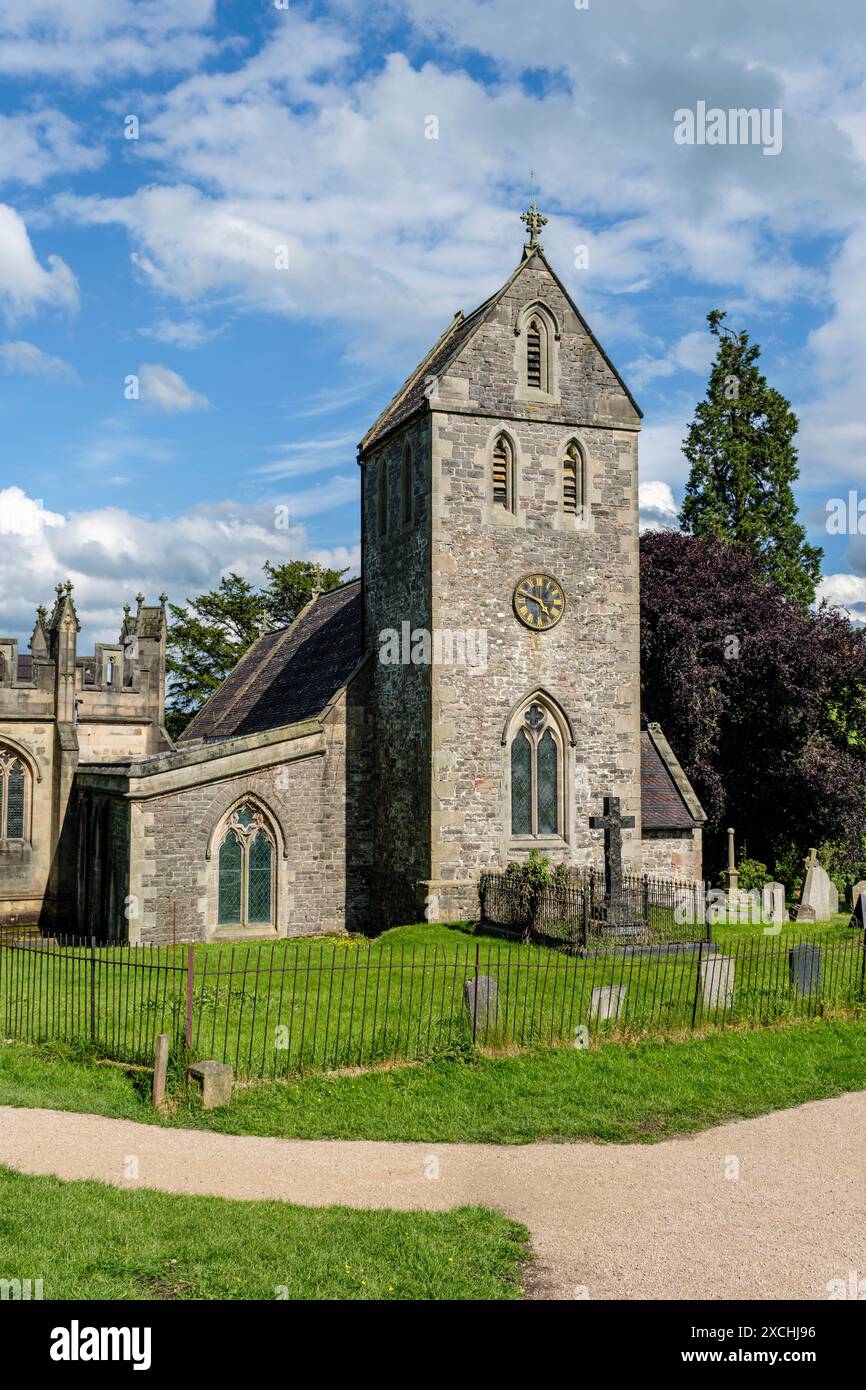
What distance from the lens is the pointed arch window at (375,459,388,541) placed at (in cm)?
2628

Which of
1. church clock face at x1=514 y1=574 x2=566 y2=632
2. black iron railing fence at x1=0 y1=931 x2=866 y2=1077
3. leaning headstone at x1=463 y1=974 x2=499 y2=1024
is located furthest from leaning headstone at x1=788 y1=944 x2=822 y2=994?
church clock face at x1=514 y1=574 x2=566 y2=632

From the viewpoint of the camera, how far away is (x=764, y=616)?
3481 cm

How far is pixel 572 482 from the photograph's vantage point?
24.6 meters

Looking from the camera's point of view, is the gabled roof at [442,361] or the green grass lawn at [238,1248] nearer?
the green grass lawn at [238,1248]

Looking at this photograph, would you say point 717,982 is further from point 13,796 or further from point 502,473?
point 13,796

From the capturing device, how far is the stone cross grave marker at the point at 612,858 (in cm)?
2014

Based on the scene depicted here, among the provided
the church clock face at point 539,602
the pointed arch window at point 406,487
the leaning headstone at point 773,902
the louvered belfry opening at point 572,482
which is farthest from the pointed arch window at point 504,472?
the leaning headstone at point 773,902

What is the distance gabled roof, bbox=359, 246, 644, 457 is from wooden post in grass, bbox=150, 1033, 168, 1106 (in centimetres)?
1480

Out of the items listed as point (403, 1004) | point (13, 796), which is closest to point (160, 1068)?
point (403, 1004)

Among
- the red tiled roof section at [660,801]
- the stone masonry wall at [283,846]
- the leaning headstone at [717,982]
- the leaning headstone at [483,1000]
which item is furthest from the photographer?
the red tiled roof section at [660,801]

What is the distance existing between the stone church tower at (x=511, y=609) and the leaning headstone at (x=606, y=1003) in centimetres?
821

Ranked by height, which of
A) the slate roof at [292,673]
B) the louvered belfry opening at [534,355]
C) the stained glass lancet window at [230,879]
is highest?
the louvered belfry opening at [534,355]

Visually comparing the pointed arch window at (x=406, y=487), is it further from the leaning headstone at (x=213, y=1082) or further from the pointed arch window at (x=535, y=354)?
the leaning headstone at (x=213, y=1082)

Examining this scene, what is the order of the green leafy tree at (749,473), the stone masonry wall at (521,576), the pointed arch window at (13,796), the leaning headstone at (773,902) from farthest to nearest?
the green leafy tree at (749,473)
the pointed arch window at (13,796)
the leaning headstone at (773,902)
the stone masonry wall at (521,576)
